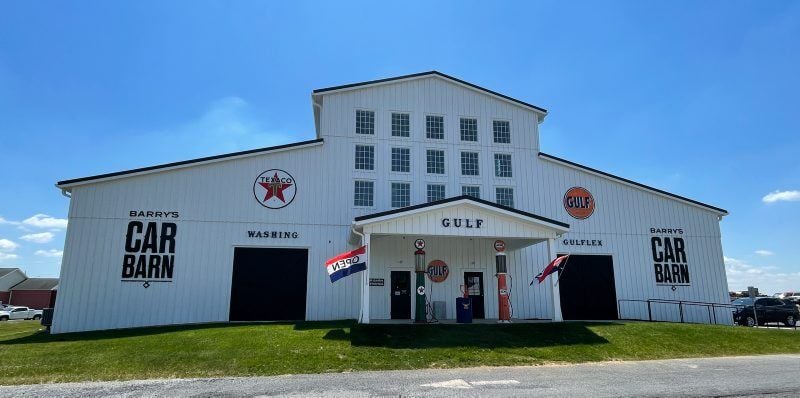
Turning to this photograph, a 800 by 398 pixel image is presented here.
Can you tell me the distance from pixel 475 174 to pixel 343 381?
46.4 feet

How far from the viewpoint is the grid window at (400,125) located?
2177cm

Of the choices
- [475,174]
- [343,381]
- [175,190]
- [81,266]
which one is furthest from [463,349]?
[81,266]

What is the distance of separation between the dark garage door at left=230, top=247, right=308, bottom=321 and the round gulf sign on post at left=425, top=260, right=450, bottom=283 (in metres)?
5.20

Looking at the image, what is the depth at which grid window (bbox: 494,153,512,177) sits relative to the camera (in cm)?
2216

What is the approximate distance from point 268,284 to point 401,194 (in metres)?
6.77

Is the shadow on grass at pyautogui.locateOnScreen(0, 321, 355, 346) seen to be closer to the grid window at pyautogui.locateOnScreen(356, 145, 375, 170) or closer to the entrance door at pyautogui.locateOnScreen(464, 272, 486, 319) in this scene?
the entrance door at pyautogui.locateOnScreen(464, 272, 486, 319)

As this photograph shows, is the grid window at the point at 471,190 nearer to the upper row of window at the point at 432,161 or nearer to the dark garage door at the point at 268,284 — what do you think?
the upper row of window at the point at 432,161

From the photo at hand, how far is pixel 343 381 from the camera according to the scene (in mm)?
9398

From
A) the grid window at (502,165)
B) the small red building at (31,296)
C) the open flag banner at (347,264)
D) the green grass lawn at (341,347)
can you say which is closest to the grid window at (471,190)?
the grid window at (502,165)

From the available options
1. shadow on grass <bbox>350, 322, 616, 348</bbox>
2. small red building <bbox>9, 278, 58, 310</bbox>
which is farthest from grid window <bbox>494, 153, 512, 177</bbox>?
small red building <bbox>9, 278, 58, 310</bbox>

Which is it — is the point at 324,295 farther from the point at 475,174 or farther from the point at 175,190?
the point at 475,174

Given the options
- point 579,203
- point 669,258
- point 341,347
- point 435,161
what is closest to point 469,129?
point 435,161

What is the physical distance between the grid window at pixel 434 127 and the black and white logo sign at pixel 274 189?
6.60 m

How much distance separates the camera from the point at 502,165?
22.3 metres
